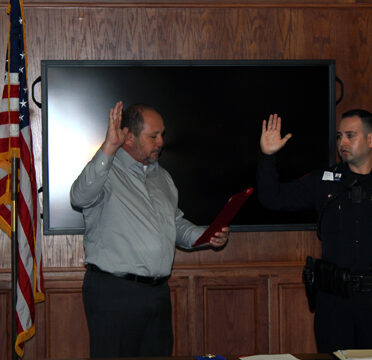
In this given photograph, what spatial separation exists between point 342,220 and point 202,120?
118cm

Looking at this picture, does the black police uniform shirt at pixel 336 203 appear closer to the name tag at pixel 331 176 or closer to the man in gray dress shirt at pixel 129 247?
the name tag at pixel 331 176

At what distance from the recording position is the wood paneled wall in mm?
3859

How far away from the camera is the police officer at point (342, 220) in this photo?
302cm

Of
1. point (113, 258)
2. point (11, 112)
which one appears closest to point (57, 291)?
point (113, 258)

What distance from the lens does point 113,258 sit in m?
3.07

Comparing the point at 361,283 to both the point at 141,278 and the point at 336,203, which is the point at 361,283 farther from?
the point at 141,278

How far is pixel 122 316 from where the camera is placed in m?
3.04

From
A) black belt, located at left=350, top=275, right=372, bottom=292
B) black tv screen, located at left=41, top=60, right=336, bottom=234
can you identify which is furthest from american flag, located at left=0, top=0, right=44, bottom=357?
black belt, located at left=350, top=275, right=372, bottom=292

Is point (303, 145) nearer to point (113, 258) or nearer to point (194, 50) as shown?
point (194, 50)

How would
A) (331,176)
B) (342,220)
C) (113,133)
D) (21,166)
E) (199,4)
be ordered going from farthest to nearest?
(199,4) < (21,166) < (331,176) < (342,220) < (113,133)

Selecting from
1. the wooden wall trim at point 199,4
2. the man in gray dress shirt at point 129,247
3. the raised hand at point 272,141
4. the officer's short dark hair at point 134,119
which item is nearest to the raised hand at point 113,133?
the man in gray dress shirt at point 129,247

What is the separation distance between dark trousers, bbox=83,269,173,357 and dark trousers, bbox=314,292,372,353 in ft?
2.70

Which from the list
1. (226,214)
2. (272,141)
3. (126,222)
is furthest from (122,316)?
(272,141)

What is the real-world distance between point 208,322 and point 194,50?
1706 mm
